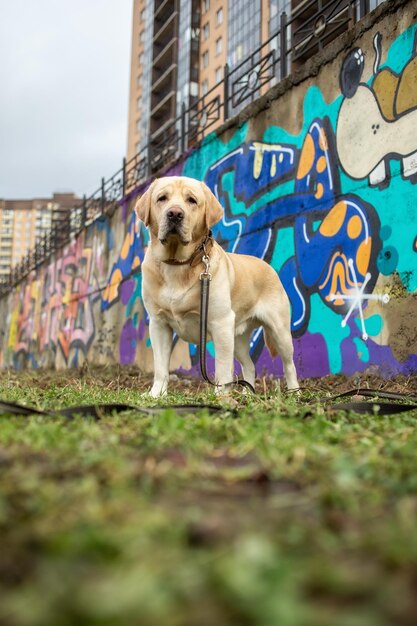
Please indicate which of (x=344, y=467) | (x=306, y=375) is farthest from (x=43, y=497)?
(x=306, y=375)

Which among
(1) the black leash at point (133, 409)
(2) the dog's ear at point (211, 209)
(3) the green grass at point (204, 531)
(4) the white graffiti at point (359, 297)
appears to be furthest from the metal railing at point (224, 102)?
(3) the green grass at point (204, 531)

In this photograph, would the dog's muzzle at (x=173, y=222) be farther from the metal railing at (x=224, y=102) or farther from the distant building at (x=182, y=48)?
the distant building at (x=182, y=48)

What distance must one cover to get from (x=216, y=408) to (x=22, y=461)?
1299 millimetres

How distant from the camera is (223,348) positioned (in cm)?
477

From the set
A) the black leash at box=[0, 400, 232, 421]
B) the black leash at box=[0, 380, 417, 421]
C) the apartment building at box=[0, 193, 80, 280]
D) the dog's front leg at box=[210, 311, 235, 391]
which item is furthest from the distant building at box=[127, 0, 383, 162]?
the apartment building at box=[0, 193, 80, 280]

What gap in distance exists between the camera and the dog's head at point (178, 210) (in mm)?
4641

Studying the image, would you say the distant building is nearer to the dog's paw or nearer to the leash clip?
the leash clip

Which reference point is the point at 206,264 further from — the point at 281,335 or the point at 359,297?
the point at 359,297

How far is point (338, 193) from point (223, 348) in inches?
134

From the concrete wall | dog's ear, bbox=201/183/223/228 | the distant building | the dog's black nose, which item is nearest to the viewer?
the dog's black nose

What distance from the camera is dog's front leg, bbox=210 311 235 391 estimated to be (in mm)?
4762

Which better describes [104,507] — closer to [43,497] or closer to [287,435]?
[43,497]

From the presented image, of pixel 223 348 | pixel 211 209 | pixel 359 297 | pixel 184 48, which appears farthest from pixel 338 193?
pixel 184 48

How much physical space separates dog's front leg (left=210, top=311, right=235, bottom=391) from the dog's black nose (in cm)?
89
